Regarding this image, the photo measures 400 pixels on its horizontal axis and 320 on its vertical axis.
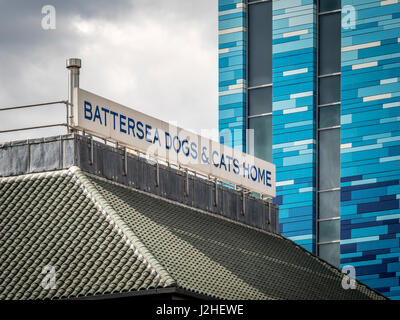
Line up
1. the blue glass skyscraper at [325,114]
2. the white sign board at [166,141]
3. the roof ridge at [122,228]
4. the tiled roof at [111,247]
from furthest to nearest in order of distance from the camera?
the blue glass skyscraper at [325,114] → the white sign board at [166,141] → the tiled roof at [111,247] → the roof ridge at [122,228]

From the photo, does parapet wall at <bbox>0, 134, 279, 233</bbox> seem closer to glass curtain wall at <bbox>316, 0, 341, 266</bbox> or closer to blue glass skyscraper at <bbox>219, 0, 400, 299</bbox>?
blue glass skyscraper at <bbox>219, 0, 400, 299</bbox>

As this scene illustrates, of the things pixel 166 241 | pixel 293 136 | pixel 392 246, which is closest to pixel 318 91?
pixel 293 136

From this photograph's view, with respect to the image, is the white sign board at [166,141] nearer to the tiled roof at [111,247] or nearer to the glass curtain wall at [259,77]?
the tiled roof at [111,247]

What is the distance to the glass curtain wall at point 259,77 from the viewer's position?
9200cm

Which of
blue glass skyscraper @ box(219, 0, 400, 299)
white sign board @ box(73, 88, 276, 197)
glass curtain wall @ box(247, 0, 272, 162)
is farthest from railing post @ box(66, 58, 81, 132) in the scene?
glass curtain wall @ box(247, 0, 272, 162)

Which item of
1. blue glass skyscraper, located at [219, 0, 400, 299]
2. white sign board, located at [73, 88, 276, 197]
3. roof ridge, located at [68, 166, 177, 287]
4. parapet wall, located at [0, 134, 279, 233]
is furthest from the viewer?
blue glass skyscraper, located at [219, 0, 400, 299]

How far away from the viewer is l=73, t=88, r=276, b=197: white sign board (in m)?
48.8

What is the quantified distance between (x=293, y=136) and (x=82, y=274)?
49.2m

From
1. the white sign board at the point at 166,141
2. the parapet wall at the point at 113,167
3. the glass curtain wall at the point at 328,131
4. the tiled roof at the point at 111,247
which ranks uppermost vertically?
the glass curtain wall at the point at 328,131

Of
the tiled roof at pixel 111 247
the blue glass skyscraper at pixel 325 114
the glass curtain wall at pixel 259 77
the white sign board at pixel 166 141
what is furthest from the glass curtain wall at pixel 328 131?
the tiled roof at pixel 111 247

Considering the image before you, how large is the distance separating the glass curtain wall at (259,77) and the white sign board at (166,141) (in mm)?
27357

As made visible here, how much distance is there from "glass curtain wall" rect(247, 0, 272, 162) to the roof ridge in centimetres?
4572

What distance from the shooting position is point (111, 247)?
142 ft
